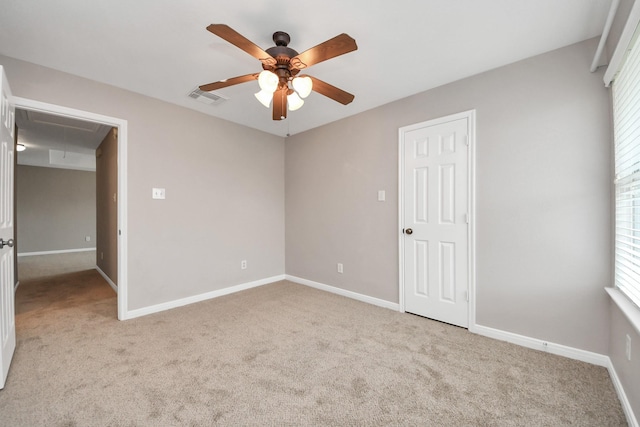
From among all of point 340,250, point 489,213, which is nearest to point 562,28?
point 489,213

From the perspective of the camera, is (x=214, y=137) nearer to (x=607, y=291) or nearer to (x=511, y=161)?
(x=511, y=161)

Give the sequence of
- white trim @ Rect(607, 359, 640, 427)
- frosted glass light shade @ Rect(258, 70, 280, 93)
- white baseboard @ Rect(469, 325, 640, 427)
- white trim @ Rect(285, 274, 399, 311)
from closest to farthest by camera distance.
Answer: white trim @ Rect(607, 359, 640, 427) → white baseboard @ Rect(469, 325, 640, 427) → frosted glass light shade @ Rect(258, 70, 280, 93) → white trim @ Rect(285, 274, 399, 311)

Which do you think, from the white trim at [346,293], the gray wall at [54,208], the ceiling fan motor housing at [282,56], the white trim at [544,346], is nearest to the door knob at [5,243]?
the ceiling fan motor housing at [282,56]

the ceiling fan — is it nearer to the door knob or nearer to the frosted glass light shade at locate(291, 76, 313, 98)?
the frosted glass light shade at locate(291, 76, 313, 98)

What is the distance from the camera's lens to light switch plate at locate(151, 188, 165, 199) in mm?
3049

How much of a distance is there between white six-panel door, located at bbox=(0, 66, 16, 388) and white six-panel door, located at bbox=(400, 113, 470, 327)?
3.22 metres

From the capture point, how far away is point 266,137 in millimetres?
4191

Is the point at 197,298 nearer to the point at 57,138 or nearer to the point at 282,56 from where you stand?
the point at 282,56

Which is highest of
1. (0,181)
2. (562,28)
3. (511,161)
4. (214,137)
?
(562,28)

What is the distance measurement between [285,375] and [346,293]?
1.81 meters

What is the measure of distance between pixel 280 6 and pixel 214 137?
7.22ft

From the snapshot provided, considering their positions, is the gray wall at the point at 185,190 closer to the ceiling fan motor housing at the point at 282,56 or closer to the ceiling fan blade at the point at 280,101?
the ceiling fan blade at the point at 280,101

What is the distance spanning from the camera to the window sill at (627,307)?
4.55 ft

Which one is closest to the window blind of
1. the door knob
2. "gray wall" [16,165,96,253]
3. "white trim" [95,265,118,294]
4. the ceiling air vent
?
the ceiling air vent
